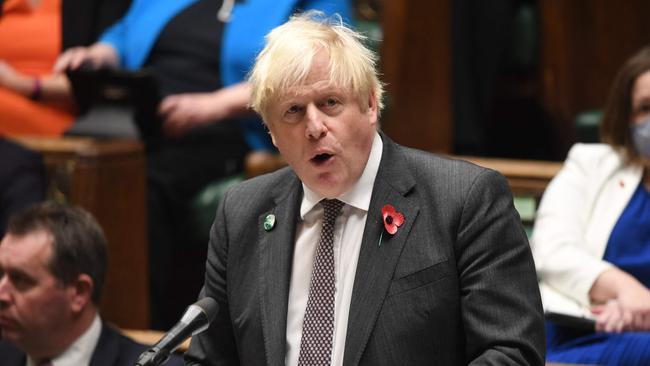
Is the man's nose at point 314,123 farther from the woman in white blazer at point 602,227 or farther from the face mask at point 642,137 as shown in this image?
the face mask at point 642,137

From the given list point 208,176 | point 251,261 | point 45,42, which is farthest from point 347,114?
point 45,42

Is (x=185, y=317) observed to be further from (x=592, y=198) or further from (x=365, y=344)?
(x=592, y=198)

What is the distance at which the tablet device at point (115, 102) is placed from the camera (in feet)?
9.91

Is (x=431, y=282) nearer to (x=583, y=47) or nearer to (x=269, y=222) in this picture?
(x=269, y=222)

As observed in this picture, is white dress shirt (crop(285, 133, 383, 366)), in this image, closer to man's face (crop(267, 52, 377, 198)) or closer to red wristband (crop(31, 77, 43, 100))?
man's face (crop(267, 52, 377, 198))

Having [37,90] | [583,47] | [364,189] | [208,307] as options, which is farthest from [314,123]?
[583,47]

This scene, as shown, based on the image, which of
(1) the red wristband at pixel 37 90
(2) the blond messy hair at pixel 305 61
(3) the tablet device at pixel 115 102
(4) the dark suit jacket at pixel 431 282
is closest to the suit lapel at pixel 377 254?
(4) the dark suit jacket at pixel 431 282

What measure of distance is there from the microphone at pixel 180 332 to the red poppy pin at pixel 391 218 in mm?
253

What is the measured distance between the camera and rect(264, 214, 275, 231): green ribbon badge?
1.59m

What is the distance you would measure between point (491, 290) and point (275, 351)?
0.92 ft

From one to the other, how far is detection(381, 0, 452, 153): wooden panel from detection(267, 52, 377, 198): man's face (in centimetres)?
186

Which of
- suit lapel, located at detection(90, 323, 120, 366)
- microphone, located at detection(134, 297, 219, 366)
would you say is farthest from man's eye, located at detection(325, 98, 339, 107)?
suit lapel, located at detection(90, 323, 120, 366)

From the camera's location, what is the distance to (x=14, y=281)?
227 centimetres

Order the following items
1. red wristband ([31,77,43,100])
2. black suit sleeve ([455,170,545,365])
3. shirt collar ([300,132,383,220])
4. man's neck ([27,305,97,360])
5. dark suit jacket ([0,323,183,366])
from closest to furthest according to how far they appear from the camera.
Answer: black suit sleeve ([455,170,545,365]) < shirt collar ([300,132,383,220]) < dark suit jacket ([0,323,183,366]) < man's neck ([27,305,97,360]) < red wristband ([31,77,43,100])
